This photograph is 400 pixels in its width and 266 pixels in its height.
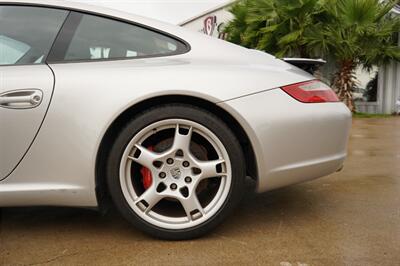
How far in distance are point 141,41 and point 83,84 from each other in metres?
0.44

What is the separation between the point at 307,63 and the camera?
100 inches

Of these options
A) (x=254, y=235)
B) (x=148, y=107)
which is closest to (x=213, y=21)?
(x=148, y=107)

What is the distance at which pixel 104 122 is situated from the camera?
208cm

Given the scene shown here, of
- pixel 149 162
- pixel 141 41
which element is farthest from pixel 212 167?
pixel 141 41

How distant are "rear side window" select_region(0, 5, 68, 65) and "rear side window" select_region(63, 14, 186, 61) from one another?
0.13 metres

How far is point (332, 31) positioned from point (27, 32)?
8.36m

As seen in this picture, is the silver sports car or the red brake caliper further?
the red brake caliper

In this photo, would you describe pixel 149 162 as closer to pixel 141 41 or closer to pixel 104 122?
pixel 104 122

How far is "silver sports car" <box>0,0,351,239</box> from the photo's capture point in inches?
82.4

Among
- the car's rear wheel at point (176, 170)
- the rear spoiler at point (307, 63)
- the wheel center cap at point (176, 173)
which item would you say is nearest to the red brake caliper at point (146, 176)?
the car's rear wheel at point (176, 170)

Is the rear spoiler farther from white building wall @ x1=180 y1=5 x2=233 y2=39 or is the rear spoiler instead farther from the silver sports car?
white building wall @ x1=180 y1=5 x2=233 y2=39

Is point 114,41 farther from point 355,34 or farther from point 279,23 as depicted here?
point 355,34

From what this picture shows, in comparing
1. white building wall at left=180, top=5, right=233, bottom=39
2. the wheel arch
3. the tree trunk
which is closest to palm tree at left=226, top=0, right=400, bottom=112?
the tree trunk

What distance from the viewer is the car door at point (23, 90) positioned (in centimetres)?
207
